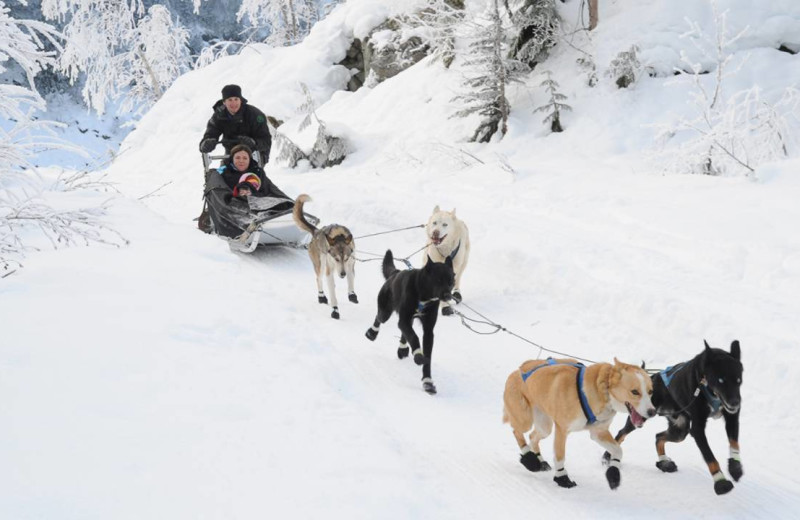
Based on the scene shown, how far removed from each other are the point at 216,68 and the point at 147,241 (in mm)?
20123

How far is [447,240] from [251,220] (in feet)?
9.83

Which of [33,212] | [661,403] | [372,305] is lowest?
[372,305]

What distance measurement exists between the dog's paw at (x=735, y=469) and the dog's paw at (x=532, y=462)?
3.53ft

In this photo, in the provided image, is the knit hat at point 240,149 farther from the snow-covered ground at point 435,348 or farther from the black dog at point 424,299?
the black dog at point 424,299

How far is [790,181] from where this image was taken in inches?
294

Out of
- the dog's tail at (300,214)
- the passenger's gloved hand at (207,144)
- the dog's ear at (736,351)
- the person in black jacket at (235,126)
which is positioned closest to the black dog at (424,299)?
the dog's ear at (736,351)

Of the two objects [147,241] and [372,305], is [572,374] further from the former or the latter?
[147,241]

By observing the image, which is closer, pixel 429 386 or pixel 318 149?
pixel 429 386

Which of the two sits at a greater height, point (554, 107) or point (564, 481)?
point (554, 107)

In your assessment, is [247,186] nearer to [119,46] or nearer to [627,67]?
[627,67]

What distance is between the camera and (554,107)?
12008 millimetres

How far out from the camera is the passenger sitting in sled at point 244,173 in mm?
8891

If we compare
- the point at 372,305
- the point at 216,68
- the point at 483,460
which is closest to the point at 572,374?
the point at 483,460

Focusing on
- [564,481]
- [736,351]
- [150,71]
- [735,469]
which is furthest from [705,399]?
[150,71]
